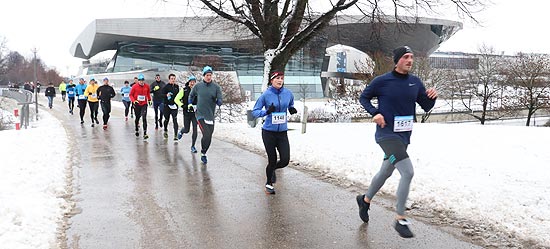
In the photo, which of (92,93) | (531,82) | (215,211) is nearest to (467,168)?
(215,211)

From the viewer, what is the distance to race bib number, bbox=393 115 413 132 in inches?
178

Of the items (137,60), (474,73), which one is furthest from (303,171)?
(137,60)

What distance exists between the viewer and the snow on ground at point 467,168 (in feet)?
16.8

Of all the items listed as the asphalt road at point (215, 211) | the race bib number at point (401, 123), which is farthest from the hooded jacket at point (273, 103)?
the race bib number at point (401, 123)

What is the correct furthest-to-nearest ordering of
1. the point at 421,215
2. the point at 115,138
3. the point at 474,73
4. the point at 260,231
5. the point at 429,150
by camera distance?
the point at 474,73 < the point at 115,138 < the point at 429,150 < the point at 421,215 < the point at 260,231

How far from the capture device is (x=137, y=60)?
68.9 metres

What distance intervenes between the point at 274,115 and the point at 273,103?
16 cm

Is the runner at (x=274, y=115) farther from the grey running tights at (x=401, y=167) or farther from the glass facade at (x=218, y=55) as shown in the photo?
the glass facade at (x=218, y=55)

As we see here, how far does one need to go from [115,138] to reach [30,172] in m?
5.81

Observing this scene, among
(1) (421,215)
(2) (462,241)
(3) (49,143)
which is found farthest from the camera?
(3) (49,143)

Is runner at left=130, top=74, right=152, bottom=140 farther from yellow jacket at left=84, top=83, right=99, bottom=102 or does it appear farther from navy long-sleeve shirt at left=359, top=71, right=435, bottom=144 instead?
navy long-sleeve shirt at left=359, top=71, right=435, bottom=144

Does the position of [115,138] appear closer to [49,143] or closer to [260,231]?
[49,143]

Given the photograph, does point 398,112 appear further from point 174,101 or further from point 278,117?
point 174,101

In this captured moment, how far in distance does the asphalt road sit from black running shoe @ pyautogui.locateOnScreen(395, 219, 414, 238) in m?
0.09
